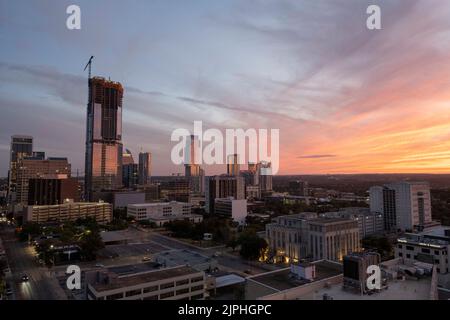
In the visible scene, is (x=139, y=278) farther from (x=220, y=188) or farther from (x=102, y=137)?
(x=102, y=137)

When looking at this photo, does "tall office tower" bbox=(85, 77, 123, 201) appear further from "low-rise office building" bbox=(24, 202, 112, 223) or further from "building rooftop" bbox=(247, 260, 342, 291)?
"building rooftop" bbox=(247, 260, 342, 291)

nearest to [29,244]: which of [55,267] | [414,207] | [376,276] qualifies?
[55,267]

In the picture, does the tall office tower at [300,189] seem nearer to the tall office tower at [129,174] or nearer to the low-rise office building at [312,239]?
the tall office tower at [129,174]

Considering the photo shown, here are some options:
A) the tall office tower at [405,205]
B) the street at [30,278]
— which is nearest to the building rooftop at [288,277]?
the street at [30,278]

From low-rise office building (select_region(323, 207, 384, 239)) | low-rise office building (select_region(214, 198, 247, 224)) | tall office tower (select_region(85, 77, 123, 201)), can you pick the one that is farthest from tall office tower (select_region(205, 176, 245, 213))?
tall office tower (select_region(85, 77, 123, 201))

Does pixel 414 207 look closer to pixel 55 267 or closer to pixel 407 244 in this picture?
pixel 407 244
